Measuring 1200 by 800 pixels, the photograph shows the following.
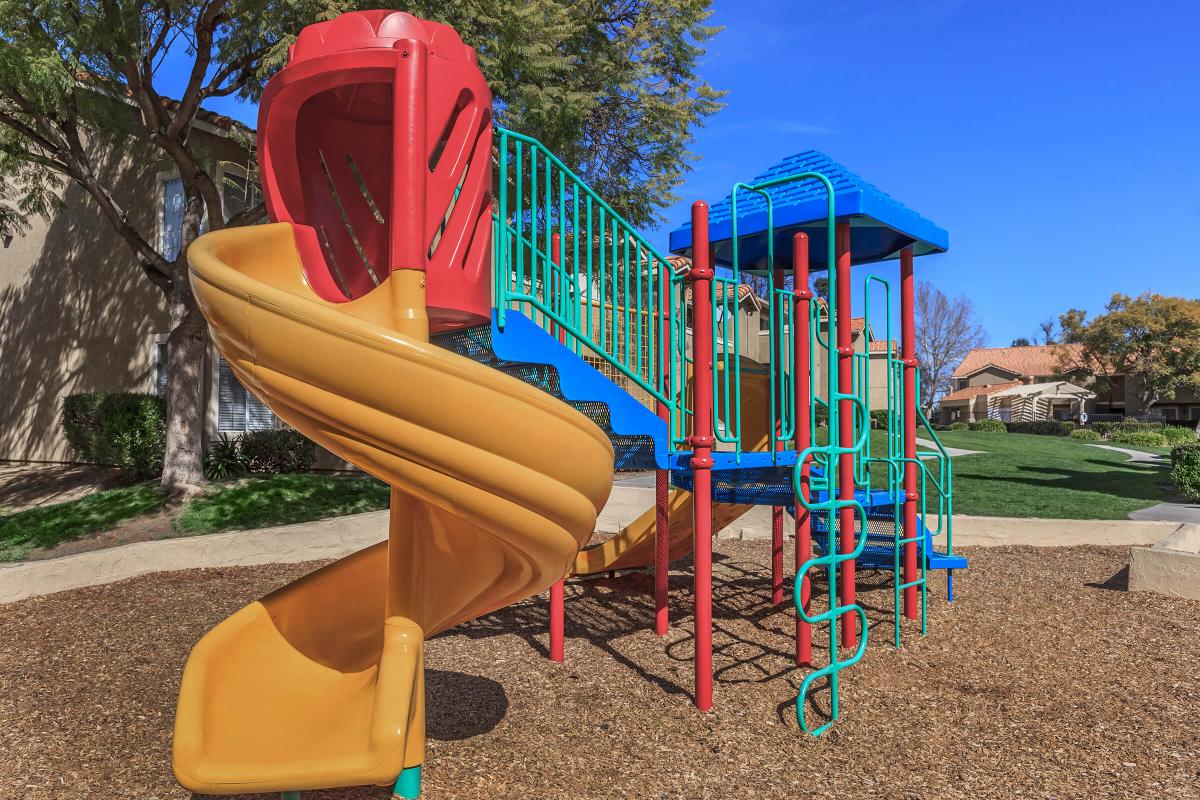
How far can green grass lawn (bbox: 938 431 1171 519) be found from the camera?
11992 millimetres

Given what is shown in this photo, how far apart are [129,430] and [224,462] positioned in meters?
1.75

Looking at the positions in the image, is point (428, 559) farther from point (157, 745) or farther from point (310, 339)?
point (157, 745)

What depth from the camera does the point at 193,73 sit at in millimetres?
9906

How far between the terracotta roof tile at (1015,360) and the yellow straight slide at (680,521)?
58.7m

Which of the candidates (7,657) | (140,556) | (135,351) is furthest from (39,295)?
(7,657)

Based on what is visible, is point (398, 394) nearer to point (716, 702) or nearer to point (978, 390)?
point (716, 702)

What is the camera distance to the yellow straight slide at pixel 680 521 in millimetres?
6289

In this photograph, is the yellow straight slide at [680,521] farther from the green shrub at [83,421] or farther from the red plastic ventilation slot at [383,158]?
the green shrub at [83,421]

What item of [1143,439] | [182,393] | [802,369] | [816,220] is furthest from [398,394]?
[1143,439]

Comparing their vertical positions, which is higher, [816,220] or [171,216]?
[171,216]

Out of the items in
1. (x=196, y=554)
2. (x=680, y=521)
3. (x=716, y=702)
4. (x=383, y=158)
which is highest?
(x=383, y=158)

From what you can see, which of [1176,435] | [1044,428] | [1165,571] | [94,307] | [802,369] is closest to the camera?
[802,369]

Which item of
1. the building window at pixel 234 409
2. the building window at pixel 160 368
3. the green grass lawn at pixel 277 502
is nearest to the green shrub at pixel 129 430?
the building window at pixel 160 368

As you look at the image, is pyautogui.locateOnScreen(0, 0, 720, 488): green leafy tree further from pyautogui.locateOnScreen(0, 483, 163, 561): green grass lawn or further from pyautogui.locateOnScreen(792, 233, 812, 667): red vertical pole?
pyautogui.locateOnScreen(792, 233, 812, 667): red vertical pole
